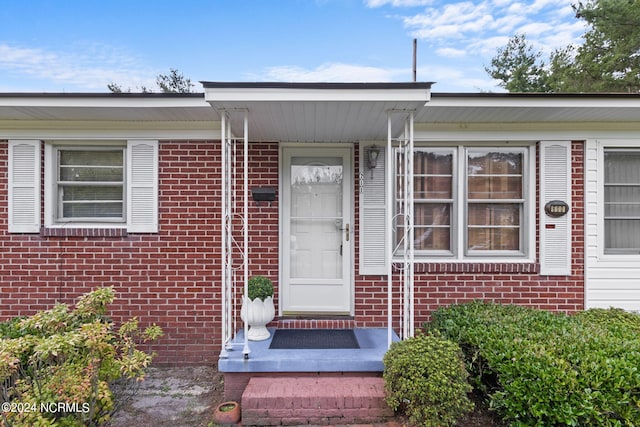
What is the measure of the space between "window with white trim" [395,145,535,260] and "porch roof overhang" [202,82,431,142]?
0.97 m

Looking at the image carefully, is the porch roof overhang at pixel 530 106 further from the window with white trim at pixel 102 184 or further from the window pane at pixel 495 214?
the window with white trim at pixel 102 184

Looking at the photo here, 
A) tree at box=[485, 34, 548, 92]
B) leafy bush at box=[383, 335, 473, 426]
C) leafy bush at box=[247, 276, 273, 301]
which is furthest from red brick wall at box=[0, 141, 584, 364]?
tree at box=[485, 34, 548, 92]

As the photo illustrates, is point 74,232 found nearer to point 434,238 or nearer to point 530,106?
point 434,238

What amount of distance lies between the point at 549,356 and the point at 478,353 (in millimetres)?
553

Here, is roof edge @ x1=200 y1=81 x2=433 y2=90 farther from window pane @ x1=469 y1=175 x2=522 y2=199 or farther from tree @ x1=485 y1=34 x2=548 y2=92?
tree @ x1=485 y1=34 x2=548 y2=92

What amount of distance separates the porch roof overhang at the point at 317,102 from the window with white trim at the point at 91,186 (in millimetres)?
1690

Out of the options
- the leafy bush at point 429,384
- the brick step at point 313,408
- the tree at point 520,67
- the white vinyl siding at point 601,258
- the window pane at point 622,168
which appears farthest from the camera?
the tree at point 520,67

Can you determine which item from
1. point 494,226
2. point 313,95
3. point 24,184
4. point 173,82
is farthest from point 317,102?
point 173,82

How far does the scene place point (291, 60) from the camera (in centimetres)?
1031

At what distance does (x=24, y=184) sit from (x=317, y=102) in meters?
3.47

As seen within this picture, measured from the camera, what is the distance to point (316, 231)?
4.03 metres

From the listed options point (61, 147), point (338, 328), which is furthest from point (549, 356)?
point (61, 147)

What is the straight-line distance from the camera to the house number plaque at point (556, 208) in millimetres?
3779

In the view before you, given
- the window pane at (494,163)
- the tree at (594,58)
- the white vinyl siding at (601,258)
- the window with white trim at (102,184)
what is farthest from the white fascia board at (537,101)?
the tree at (594,58)
